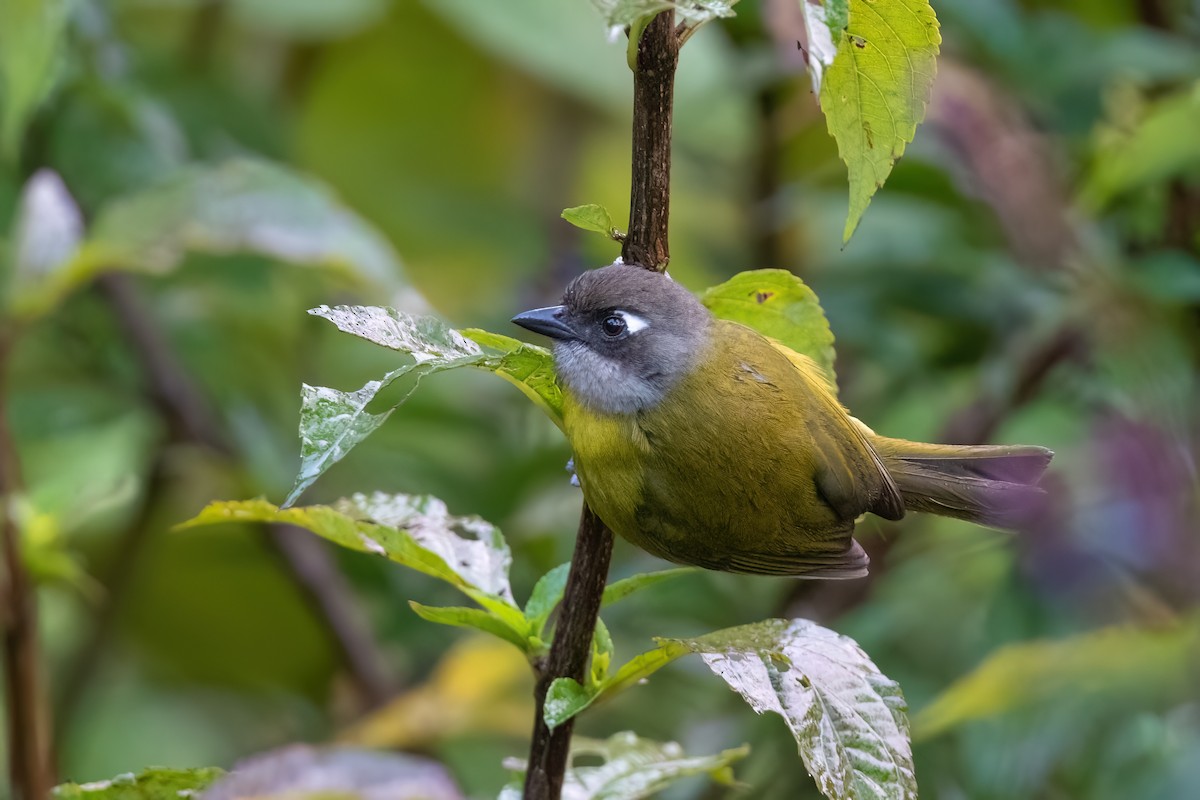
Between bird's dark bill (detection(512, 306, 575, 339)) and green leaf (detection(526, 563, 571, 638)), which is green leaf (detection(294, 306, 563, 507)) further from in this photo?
bird's dark bill (detection(512, 306, 575, 339))

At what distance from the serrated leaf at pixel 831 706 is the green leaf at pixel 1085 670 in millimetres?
494

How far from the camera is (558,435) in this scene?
282 centimetres

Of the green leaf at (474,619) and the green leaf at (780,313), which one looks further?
the green leaf at (780,313)

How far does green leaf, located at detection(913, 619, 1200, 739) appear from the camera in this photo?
1388mm

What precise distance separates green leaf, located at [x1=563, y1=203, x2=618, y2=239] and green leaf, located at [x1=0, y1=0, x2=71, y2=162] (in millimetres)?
943

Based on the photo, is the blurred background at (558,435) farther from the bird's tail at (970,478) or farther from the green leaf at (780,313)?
the green leaf at (780,313)

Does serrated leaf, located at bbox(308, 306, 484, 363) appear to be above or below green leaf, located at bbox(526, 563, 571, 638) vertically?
above

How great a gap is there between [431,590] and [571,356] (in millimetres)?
1155

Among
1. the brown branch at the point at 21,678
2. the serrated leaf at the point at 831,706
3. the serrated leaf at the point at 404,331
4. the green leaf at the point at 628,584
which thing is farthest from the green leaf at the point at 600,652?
the brown branch at the point at 21,678

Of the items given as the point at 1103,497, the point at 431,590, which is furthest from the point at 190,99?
the point at 1103,497

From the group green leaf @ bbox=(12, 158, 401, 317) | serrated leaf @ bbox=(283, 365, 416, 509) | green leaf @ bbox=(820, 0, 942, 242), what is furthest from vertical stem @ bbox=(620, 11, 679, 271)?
green leaf @ bbox=(12, 158, 401, 317)

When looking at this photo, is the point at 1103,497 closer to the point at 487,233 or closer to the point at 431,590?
the point at 431,590

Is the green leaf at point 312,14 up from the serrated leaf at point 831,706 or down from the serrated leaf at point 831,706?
up

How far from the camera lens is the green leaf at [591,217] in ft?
3.34
